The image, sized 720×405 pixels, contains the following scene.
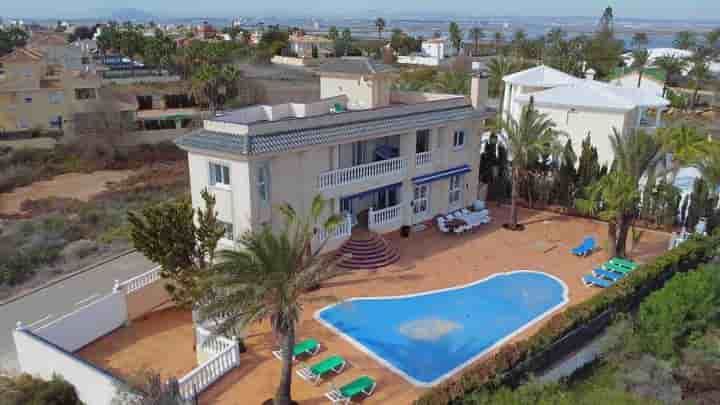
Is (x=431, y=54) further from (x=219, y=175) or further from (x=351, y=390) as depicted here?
(x=351, y=390)

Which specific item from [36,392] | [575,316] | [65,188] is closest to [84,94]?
[65,188]

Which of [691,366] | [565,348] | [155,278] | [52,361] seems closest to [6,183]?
[155,278]

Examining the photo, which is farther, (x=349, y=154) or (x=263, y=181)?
(x=349, y=154)

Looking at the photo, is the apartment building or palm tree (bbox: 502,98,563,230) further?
the apartment building

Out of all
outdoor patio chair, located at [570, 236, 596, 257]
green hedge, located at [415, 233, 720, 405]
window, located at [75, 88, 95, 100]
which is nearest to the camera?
green hedge, located at [415, 233, 720, 405]

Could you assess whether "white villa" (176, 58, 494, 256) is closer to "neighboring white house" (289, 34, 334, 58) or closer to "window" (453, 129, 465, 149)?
"window" (453, 129, 465, 149)

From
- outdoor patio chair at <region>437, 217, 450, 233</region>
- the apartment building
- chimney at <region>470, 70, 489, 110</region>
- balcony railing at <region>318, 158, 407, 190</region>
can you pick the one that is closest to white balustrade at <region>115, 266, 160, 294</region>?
balcony railing at <region>318, 158, 407, 190</region>

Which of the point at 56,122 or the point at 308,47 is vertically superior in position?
the point at 308,47
